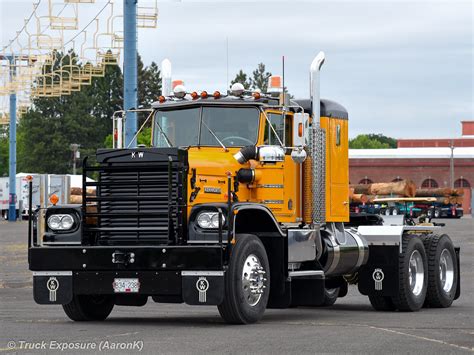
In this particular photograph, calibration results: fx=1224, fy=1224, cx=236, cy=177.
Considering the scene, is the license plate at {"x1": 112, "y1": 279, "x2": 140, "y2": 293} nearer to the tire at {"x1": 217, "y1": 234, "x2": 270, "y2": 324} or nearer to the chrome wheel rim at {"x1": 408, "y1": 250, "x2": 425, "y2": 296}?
the tire at {"x1": 217, "y1": 234, "x2": 270, "y2": 324}

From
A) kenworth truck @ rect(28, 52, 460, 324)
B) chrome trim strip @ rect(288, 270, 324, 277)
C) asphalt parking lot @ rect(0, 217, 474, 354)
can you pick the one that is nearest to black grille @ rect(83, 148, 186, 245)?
kenworth truck @ rect(28, 52, 460, 324)

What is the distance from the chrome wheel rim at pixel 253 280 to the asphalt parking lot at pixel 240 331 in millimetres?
377

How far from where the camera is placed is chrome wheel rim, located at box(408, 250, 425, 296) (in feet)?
65.8

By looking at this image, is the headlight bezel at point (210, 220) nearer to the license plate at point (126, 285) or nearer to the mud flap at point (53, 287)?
the license plate at point (126, 285)

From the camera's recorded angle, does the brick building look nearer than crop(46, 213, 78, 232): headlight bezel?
No

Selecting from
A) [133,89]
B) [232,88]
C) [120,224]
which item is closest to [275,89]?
[232,88]

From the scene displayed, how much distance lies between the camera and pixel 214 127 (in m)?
17.3

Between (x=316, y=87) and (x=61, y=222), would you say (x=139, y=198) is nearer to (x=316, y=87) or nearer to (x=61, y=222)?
(x=61, y=222)

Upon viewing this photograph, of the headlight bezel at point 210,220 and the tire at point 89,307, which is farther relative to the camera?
the tire at point 89,307

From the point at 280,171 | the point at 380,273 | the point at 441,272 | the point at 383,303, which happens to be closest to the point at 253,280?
the point at 280,171

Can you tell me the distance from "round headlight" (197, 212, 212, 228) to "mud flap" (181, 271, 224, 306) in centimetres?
60

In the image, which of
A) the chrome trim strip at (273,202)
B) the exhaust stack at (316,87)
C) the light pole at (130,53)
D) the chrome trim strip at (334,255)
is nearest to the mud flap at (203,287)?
the chrome trim strip at (273,202)

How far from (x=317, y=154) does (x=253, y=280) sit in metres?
3.04

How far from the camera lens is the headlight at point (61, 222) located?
1621 centimetres
